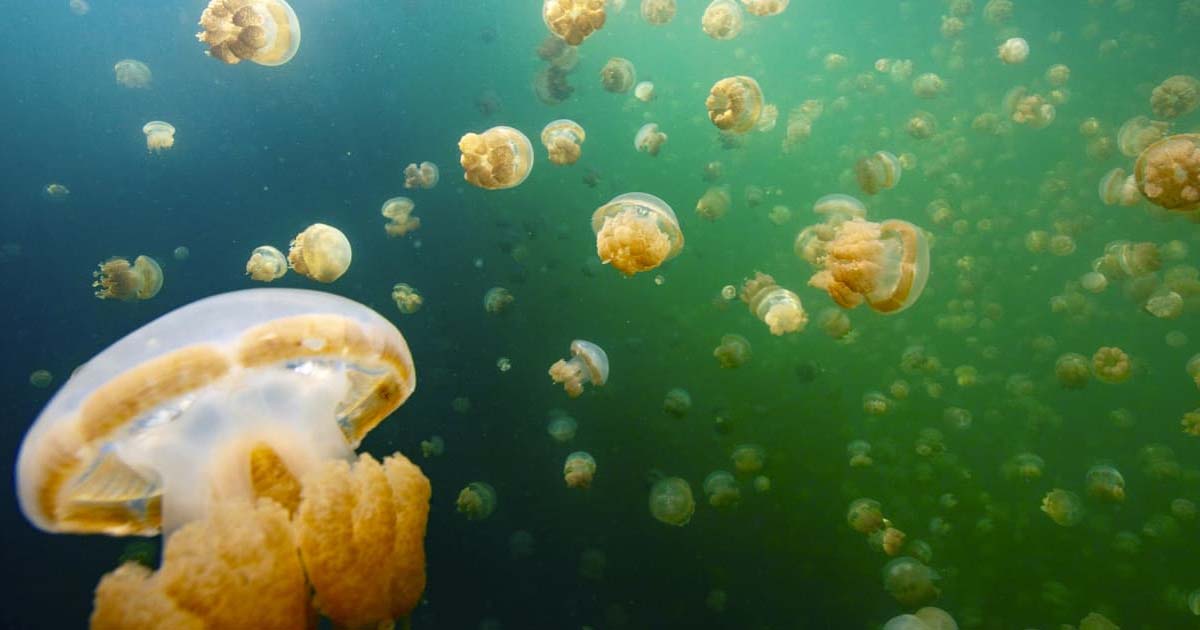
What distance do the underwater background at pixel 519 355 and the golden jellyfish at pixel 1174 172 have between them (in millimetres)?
4354

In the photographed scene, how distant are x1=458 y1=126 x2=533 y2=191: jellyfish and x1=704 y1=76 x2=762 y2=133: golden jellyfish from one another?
1.95 metres

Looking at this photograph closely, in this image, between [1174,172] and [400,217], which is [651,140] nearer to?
[400,217]

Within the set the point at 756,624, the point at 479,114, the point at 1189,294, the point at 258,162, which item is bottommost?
the point at 756,624

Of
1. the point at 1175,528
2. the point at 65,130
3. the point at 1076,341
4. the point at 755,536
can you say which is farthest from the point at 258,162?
the point at 1076,341

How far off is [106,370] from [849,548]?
8341mm

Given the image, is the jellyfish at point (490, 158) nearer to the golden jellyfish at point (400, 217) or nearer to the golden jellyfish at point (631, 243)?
the golden jellyfish at point (631, 243)

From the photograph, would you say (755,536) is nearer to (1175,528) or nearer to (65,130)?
(1175,528)

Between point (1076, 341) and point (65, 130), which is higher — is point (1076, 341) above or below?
below

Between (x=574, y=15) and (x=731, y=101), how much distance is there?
1.68m

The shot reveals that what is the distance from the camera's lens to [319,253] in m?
5.59

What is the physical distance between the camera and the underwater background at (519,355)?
780cm

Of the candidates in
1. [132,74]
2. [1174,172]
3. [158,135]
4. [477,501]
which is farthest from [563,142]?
[132,74]

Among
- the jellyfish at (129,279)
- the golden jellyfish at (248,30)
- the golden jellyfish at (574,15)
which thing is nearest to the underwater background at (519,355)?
the jellyfish at (129,279)

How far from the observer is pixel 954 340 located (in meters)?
14.0
